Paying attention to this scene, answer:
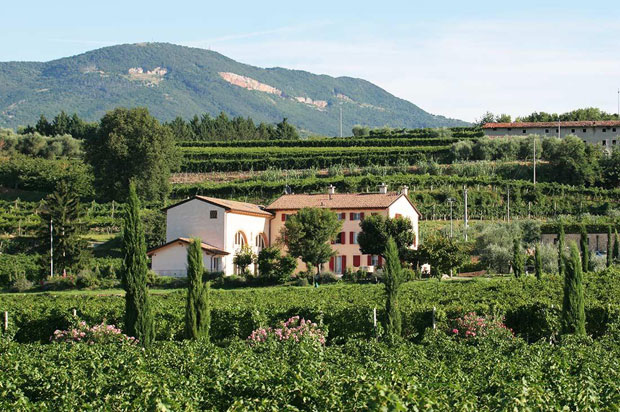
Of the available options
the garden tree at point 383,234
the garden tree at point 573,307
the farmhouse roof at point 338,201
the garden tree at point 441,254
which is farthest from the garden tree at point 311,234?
the garden tree at point 573,307

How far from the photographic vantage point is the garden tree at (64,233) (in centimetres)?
5266

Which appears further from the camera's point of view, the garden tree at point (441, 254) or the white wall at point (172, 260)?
the white wall at point (172, 260)

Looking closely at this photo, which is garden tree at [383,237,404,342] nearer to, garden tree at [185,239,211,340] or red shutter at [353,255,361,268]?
garden tree at [185,239,211,340]

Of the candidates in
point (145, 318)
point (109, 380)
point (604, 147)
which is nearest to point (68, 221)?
point (145, 318)

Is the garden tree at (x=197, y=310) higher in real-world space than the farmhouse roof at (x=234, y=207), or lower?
lower

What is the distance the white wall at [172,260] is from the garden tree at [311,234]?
4.98 m

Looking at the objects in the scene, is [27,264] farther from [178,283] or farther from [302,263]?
[302,263]

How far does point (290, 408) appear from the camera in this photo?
39.2 ft

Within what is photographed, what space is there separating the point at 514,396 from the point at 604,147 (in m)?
91.8

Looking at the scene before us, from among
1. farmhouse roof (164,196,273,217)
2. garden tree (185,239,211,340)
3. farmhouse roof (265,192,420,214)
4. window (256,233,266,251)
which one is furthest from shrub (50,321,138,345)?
farmhouse roof (265,192,420,214)

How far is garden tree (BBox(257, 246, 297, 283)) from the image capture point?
163 ft

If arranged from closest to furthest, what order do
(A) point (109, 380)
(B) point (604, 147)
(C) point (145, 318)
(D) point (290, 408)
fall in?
(D) point (290, 408)
(A) point (109, 380)
(C) point (145, 318)
(B) point (604, 147)

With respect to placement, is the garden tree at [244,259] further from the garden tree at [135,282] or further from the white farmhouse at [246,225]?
the garden tree at [135,282]

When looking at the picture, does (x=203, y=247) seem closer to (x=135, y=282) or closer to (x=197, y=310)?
(x=135, y=282)
